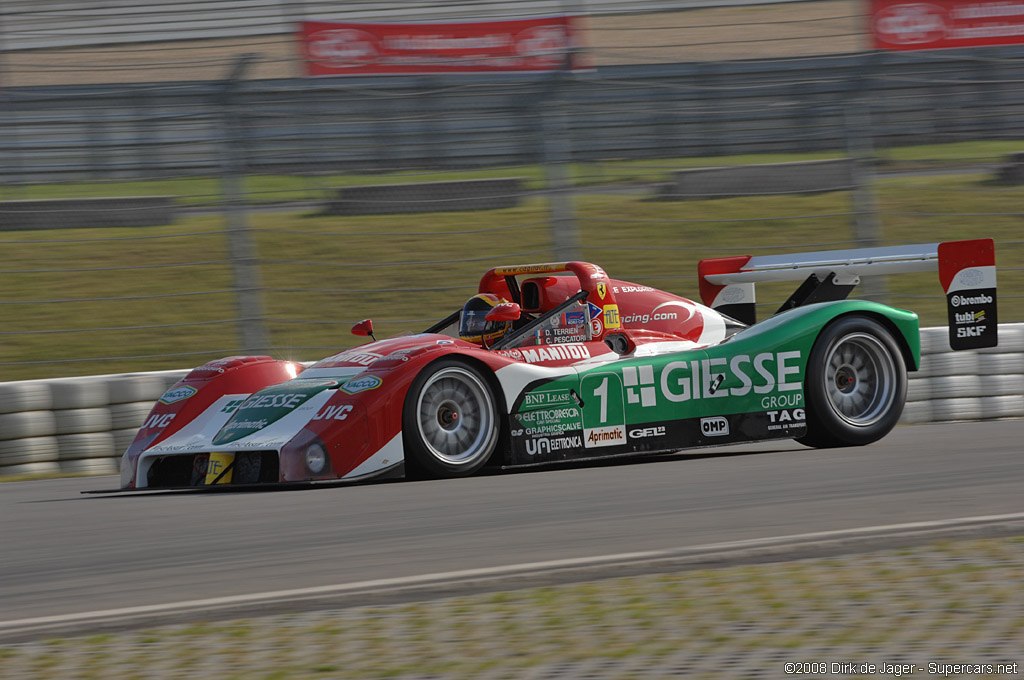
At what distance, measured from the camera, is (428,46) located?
36.8ft

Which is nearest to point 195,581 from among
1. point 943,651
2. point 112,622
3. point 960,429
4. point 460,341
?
point 112,622

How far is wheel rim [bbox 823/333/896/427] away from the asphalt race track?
0.57m

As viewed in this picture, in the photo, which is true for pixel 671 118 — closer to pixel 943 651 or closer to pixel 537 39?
pixel 537 39

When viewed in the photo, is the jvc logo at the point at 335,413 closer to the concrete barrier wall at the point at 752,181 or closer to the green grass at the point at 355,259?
the green grass at the point at 355,259

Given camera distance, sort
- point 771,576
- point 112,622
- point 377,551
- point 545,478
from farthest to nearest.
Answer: point 545,478
point 377,551
point 771,576
point 112,622

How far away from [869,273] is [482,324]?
97.0 inches

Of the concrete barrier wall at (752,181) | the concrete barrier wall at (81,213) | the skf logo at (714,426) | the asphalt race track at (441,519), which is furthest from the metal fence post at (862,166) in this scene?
the concrete barrier wall at (81,213)

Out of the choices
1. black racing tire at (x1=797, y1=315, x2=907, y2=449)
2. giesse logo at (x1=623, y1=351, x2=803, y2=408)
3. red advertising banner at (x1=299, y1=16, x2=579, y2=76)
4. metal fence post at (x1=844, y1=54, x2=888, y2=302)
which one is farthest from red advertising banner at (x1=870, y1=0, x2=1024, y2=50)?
giesse logo at (x1=623, y1=351, x2=803, y2=408)

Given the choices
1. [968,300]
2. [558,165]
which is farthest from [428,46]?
[968,300]

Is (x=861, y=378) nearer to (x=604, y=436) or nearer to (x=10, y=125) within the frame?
(x=604, y=436)

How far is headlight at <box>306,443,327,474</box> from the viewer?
6566 mm

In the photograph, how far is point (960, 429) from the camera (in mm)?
8531

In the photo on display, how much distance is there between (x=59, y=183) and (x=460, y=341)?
4416 mm

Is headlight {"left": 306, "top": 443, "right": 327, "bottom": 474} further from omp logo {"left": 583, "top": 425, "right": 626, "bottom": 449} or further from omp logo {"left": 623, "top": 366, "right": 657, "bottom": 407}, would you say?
omp logo {"left": 623, "top": 366, "right": 657, "bottom": 407}
